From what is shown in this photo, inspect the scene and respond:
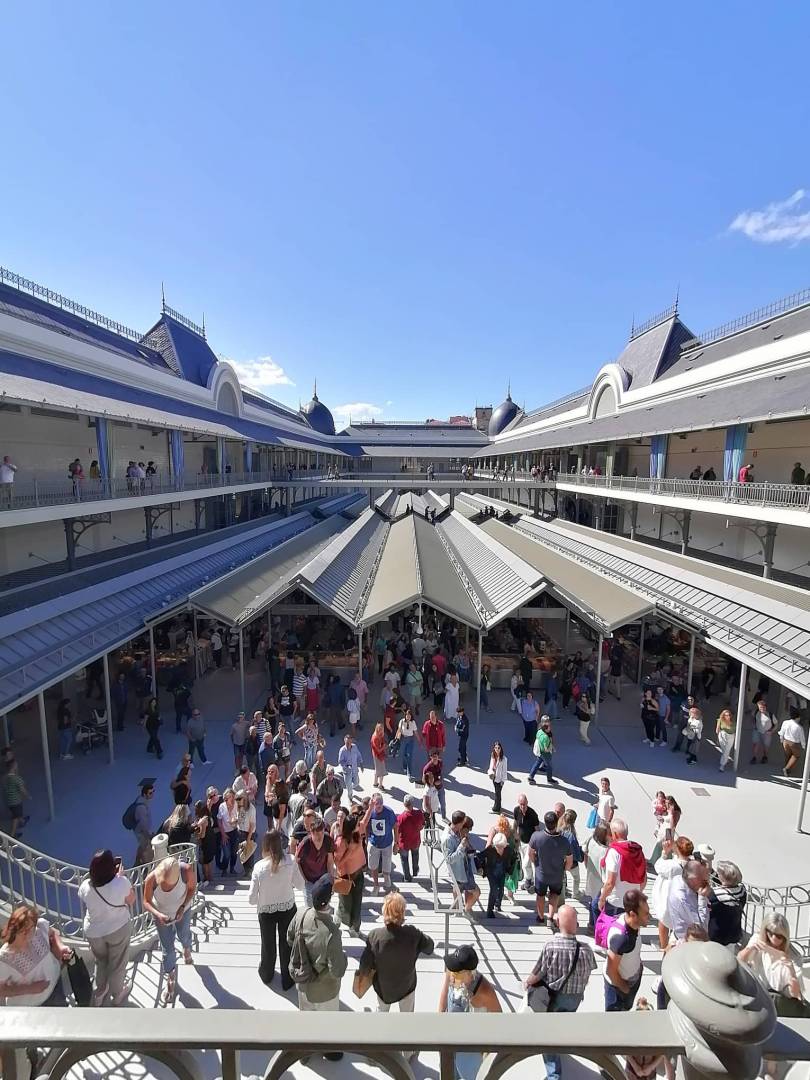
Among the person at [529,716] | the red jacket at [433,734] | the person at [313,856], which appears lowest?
the person at [529,716]

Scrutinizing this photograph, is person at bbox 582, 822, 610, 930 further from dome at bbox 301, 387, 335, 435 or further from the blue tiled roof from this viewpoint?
dome at bbox 301, 387, 335, 435

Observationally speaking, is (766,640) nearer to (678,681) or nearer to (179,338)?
(678,681)

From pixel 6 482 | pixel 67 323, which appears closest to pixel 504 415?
pixel 67 323

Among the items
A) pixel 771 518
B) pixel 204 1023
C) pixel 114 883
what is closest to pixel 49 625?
pixel 114 883

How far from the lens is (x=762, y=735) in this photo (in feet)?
37.1

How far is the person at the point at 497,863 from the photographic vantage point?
6.73 metres

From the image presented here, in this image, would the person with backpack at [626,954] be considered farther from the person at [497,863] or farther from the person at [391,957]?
the person at [497,863]

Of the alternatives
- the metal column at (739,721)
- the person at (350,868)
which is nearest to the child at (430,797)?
the person at (350,868)

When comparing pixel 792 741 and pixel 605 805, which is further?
pixel 792 741

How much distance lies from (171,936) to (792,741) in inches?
443

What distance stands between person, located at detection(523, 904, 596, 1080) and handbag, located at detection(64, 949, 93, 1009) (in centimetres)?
348

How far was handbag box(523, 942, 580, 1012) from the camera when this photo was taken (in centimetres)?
421

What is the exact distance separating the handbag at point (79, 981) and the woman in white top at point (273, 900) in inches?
53.8

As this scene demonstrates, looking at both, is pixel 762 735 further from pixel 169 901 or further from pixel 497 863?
pixel 169 901
